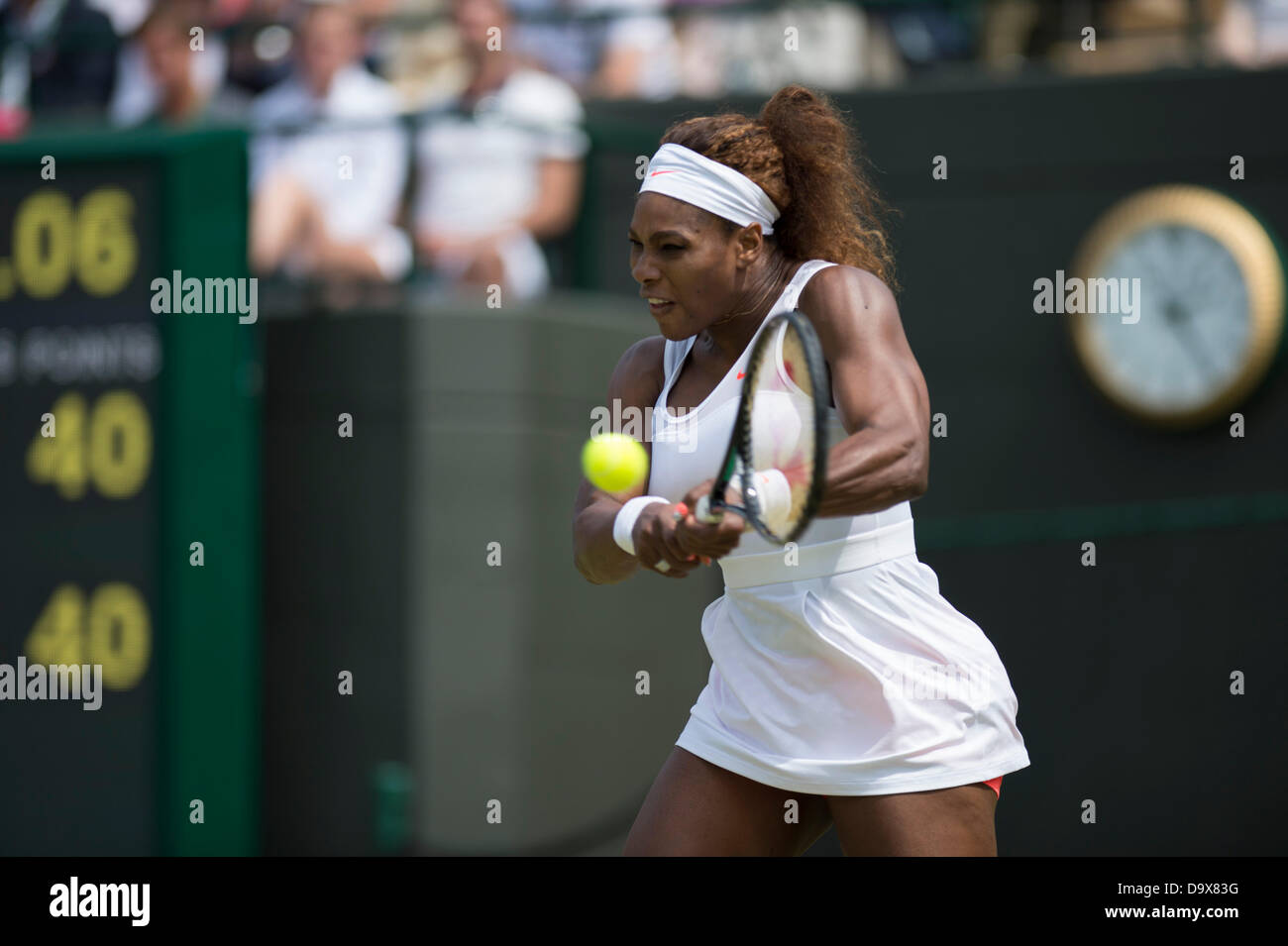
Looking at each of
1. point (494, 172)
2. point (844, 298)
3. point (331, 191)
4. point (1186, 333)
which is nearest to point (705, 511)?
point (844, 298)

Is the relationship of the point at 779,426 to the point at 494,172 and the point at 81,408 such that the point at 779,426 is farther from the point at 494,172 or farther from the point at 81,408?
the point at 494,172

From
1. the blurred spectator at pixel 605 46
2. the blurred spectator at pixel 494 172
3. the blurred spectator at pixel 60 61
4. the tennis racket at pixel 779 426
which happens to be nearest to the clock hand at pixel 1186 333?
the blurred spectator at pixel 605 46

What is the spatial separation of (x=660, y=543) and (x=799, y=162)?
2.76 ft

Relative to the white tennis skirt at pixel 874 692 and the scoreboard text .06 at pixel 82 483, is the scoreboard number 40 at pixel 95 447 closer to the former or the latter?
the scoreboard text .06 at pixel 82 483

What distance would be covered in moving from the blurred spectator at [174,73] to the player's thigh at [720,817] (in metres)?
4.99

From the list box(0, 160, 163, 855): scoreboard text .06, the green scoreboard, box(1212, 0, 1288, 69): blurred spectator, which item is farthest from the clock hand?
box(0, 160, 163, 855): scoreboard text .06

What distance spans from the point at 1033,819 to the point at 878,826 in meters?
3.72

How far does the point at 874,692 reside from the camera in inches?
129

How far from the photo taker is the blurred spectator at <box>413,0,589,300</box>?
6871 millimetres

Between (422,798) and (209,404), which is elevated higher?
(209,404)

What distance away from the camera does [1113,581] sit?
6984 millimetres
